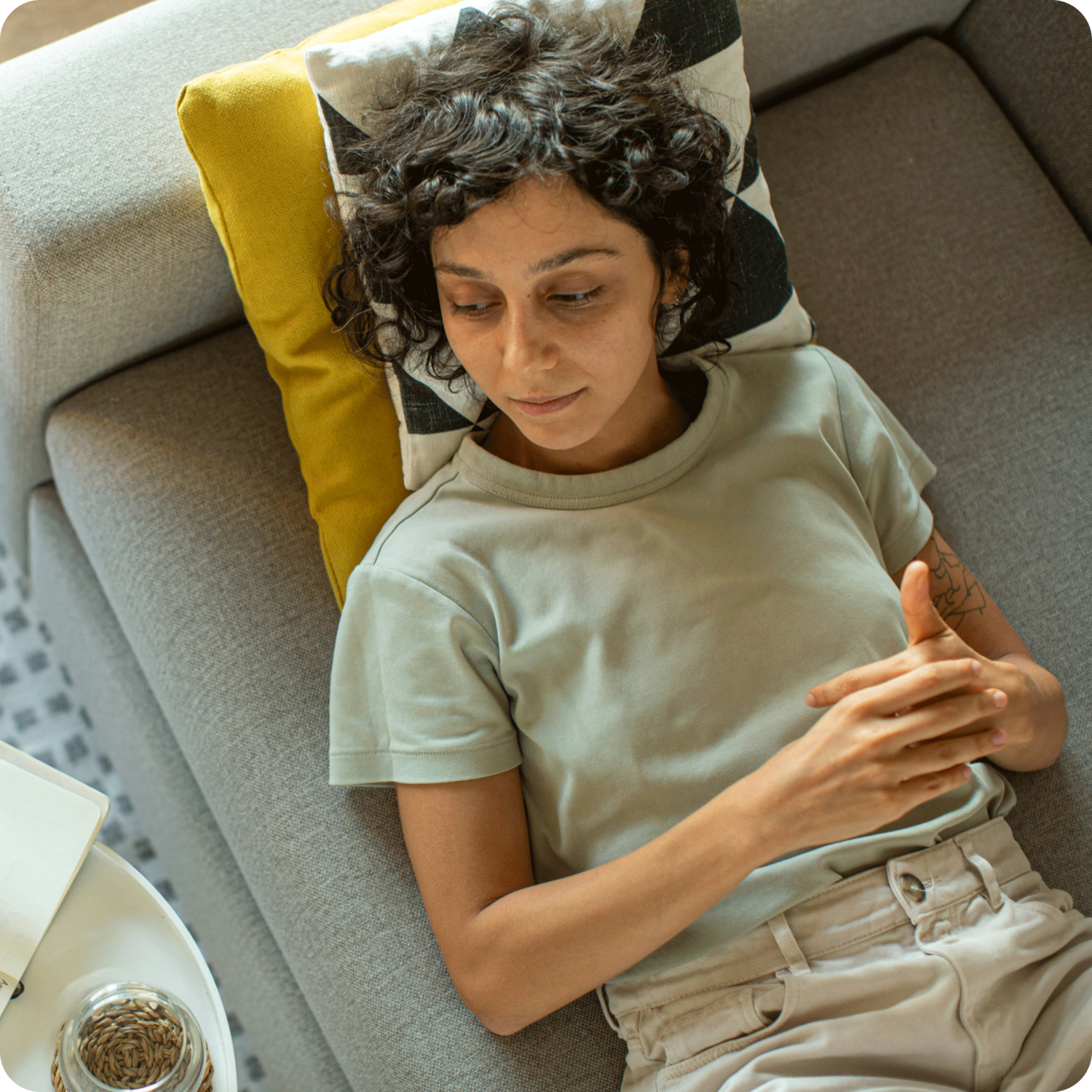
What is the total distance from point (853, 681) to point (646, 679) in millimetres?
216

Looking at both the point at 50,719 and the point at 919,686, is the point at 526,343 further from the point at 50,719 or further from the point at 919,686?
the point at 50,719

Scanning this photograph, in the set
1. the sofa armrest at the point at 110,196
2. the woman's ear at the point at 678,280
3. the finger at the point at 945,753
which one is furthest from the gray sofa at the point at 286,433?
the woman's ear at the point at 678,280

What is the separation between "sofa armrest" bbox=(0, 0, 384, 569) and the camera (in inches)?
46.4

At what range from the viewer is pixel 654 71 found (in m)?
1.10

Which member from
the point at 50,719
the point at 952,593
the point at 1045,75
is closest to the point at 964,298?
the point at 1045,75

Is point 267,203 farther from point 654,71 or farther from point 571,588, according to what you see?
point 571,588

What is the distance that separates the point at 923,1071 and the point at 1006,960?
0.47 ft

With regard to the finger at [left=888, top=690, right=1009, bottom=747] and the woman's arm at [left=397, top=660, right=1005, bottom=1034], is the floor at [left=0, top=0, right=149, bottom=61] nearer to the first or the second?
the woman's arm at [left=397, top=660, right=1005, bottom=1034]

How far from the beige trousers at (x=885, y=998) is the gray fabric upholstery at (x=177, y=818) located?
47cm

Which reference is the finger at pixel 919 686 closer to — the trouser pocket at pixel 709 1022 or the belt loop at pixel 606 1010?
the trouser pocket at pixel 709 1022

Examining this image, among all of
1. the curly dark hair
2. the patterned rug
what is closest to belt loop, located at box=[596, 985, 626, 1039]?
the curly dark hair

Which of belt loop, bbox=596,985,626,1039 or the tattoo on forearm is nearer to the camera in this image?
belt loop, bbox=596,985,626,1039

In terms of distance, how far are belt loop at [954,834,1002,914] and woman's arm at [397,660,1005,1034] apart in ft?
0.52

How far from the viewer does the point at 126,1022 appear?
968 mm
